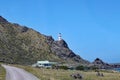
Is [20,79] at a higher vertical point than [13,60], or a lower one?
lower

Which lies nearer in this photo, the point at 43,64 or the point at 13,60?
the point at 43,64

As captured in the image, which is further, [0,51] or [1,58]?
[0,51]

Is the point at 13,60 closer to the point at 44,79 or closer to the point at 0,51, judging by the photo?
the point at 0,51

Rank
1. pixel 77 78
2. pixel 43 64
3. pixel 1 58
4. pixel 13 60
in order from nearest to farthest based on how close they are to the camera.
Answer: pixel 77 78, pixel 43 64, pixel 1 58, pixel 13 60

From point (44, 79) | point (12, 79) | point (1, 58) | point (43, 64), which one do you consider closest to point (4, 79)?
point (12, 79)

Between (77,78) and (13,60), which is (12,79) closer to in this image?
(77,78)

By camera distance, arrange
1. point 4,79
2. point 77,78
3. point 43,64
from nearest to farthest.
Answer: point 4,79
point 77,78
point 43,64

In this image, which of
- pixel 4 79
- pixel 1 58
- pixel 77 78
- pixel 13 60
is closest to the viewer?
pixel 4 79

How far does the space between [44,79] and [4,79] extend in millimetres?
6197

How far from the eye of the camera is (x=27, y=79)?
62.7 metres

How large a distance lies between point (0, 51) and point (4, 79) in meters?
140

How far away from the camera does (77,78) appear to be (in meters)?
74.7

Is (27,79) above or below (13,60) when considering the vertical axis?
below

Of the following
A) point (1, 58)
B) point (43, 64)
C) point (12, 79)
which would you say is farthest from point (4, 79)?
point (1, 58)
